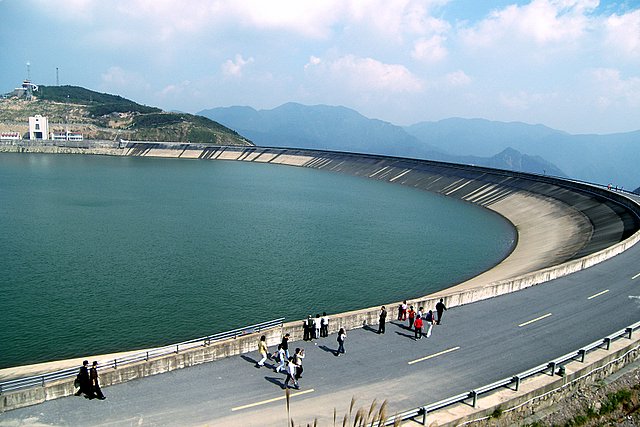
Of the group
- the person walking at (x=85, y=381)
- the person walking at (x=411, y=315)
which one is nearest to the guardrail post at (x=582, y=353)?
the person walking at (x=411, y=315)

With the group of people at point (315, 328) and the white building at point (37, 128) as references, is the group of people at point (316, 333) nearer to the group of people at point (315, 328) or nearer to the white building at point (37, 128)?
the group of people at point (315, 328)

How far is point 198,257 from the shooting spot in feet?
150

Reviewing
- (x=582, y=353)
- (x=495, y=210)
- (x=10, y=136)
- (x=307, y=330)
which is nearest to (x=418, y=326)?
(x=307, y=330)

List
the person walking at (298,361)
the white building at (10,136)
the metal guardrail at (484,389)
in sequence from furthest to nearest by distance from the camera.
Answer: the white building at (10,136) → the person walking at (298,361) → the metal guardrail at (484,389)

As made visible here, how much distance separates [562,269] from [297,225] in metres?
39.0

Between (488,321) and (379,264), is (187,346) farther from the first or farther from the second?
(379,264)

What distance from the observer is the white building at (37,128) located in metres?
180

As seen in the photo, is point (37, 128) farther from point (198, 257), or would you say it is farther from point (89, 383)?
point (89, 383)

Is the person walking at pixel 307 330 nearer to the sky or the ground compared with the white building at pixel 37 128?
nearer to the ground

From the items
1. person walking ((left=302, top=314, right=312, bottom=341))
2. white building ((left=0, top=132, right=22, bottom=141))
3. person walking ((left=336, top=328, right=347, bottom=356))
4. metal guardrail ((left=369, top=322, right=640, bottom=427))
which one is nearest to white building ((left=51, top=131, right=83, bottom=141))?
white building ((left=0, top=132, right=22, bottom=141))

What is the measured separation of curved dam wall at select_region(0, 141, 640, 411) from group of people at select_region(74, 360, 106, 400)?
0.37 meters

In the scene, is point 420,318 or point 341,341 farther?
point 420,318

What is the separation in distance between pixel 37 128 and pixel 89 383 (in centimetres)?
19695

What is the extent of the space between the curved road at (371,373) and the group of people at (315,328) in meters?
0.32
